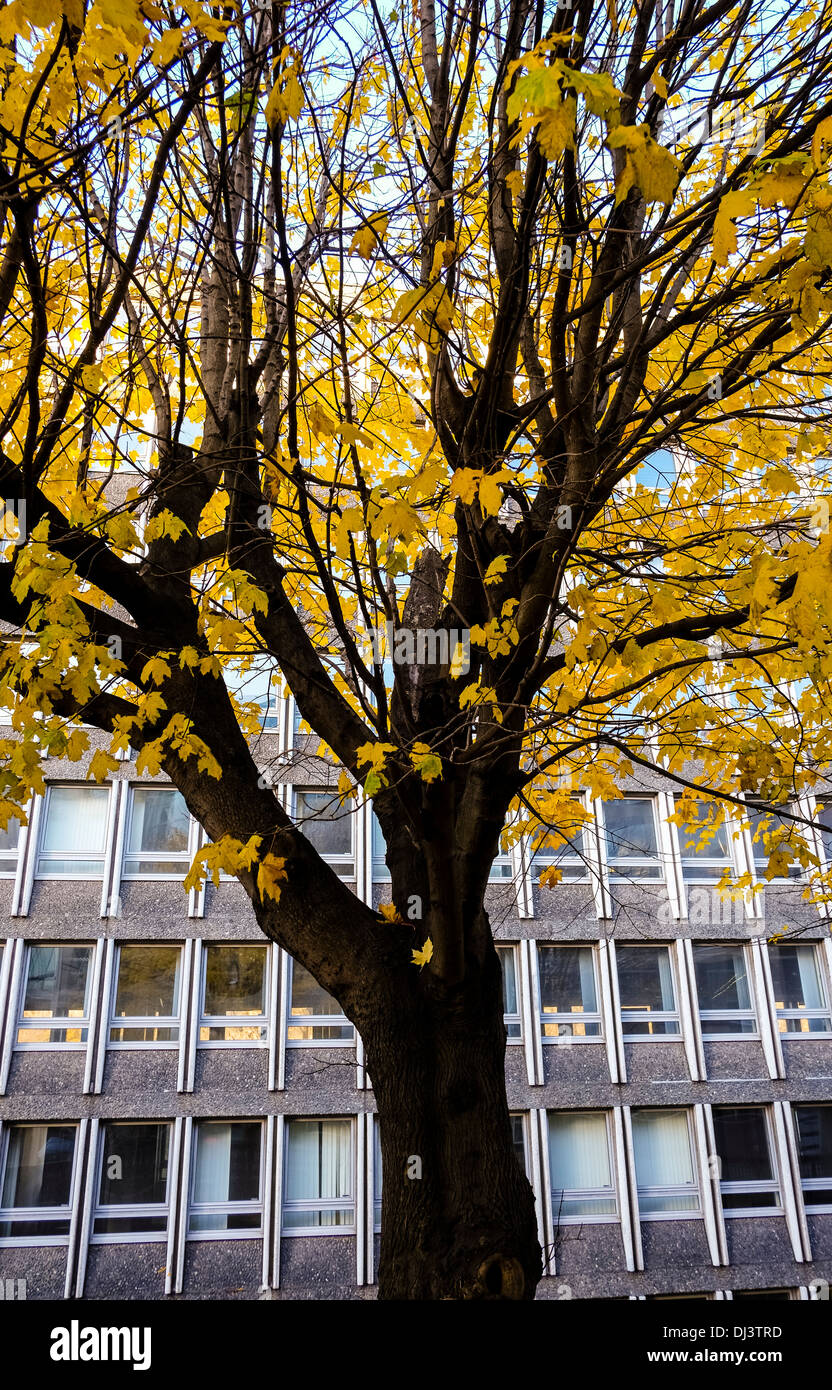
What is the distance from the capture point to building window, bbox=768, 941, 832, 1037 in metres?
15.3

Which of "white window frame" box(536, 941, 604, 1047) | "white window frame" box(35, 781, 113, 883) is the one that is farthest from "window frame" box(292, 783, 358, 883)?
"white window frame" box(536, 941, 604, 1047)

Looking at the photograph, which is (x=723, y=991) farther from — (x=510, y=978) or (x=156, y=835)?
(x=156, y=835)

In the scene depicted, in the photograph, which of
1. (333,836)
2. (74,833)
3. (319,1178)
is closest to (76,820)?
(74,833)

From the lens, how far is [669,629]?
11.3 feet

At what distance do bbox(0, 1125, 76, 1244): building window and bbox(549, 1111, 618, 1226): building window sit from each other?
6.51 m

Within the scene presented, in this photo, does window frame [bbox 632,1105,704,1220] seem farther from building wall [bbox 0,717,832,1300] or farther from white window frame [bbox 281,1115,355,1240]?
white window frame [bbox 281,1115,355,1240]

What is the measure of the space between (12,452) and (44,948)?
1000 centimetres

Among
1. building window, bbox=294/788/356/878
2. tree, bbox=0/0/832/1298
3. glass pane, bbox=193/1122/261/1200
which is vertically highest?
building window, bbox=294/788/356/878

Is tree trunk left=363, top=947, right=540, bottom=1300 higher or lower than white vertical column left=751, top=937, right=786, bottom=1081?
lower

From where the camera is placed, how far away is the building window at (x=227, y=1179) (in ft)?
42.7

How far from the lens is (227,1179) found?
1324 centimetres

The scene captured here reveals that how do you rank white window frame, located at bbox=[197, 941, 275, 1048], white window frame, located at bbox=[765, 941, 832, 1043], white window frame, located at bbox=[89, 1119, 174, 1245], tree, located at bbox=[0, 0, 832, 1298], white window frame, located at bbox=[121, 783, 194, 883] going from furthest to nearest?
1. white window frame, located at bbox=[765, 941, 832, 1043]
2. white window frame, located at bbox=[121, 783, 194, 883]
3. white window frame, located at bbox=[197, 941, 275, 1048]
4. white window frame, located at bbox=[89, 1119, 174, 1245]
5. tree, located at bbox=[0, 0, 832, 1298]

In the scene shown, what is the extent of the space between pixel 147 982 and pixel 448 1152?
433 inches
